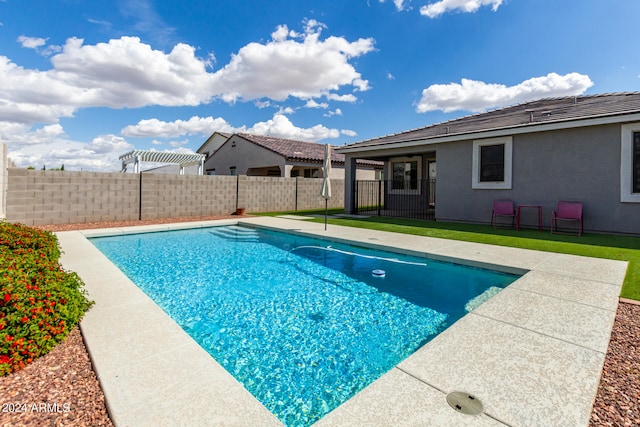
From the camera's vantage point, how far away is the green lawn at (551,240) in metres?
6.09

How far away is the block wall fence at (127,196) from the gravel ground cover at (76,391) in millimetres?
11307

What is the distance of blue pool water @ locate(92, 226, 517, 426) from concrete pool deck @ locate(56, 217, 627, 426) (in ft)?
2.07

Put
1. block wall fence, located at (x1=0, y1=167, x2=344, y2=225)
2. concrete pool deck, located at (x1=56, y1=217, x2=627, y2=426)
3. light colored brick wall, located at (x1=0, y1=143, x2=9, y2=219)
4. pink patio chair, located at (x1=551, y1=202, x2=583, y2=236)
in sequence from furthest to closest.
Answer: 1. block wall fence, located at (x1=0, y1=167, x2=344, y2=225)
2. light colored brick wall, located at (x1=0, y1=143, x2=9, y2=219)
3. pink patio chair, located at (x1=551, y1=202, x2=583, y2=236)
4. concrete pool deck, located at (x1=56, y1=217, x2=627, y2=426)

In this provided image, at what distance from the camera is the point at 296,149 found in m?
25.6

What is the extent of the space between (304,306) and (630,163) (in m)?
10.6

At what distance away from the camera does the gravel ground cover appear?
203 centimetres

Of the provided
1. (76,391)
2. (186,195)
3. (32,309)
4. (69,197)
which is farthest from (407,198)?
(76,391)

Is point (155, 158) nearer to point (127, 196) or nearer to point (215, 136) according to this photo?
point (127, 196)

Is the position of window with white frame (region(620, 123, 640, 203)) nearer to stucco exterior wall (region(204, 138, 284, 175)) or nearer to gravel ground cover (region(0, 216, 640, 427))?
gravel ground cover (region(0, 216, 640, 427))

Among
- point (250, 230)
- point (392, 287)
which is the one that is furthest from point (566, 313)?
point (250, 230)

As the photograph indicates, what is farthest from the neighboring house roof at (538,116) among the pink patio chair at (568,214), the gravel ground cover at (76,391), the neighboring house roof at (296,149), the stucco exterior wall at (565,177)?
the gravel ground cover at (76,391)

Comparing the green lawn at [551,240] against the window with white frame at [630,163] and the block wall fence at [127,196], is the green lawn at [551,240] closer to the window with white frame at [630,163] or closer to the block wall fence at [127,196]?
the window with white frame at [630,163]

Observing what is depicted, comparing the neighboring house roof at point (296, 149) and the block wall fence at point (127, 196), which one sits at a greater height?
the neighboring house roof at point (296, 149)

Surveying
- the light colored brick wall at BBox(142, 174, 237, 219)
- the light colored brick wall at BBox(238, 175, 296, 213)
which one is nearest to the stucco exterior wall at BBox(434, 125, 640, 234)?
the light colored brick wall at BBox(238, 175, 296, 213)
